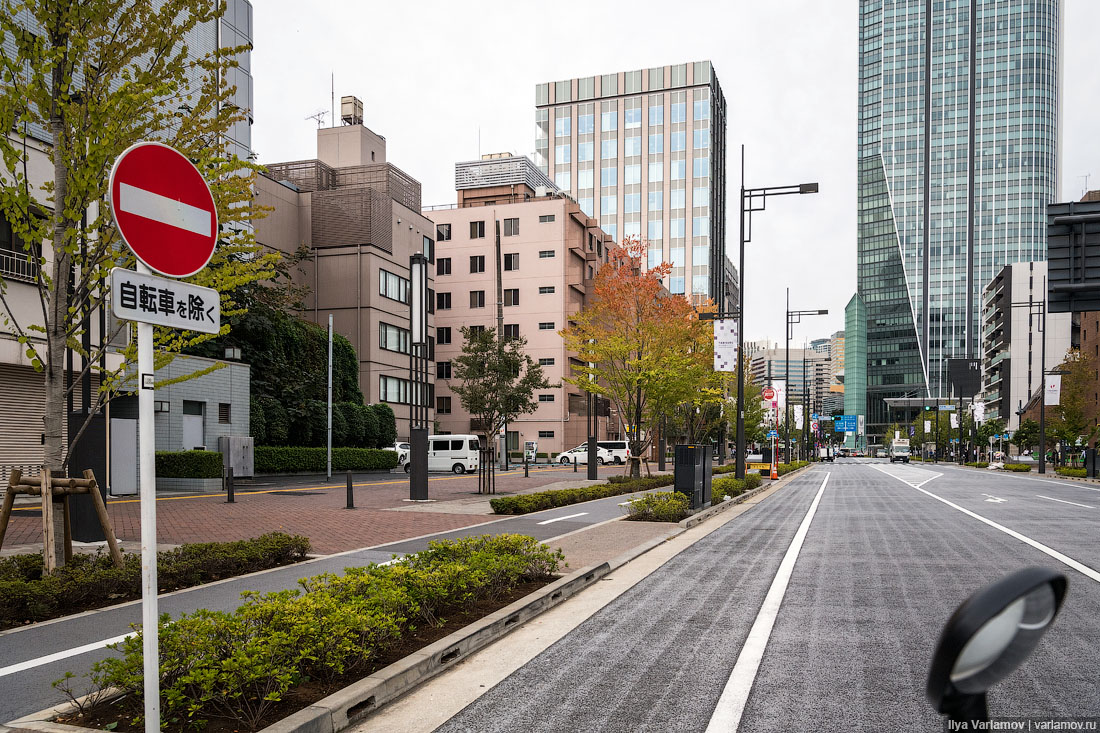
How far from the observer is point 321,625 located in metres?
5.18

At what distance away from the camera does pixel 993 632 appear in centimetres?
138

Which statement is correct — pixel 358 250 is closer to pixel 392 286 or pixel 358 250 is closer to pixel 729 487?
pixel 392 286

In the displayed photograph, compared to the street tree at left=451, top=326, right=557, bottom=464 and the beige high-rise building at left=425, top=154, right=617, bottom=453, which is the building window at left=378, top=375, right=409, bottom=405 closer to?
the beige high-rise building at left=425, top=154, right=617, bottom=453

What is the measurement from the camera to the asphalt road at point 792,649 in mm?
4602

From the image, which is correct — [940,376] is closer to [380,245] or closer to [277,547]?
[380,245]

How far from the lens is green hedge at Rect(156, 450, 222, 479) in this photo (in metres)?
25.5

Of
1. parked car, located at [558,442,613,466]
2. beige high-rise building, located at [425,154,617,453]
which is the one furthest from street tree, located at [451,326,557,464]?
beige high-rise building, located at [425,154,617,453]

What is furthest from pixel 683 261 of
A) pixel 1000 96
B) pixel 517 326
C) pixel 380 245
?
pixel 1000 96

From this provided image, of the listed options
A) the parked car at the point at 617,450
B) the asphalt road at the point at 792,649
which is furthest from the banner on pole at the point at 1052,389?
the asphalt road at the point at 792,649

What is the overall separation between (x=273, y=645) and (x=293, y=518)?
498 inches

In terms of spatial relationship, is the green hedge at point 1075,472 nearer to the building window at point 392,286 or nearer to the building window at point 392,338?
the building window at point 392,338

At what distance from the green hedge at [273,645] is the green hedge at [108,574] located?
2.29m

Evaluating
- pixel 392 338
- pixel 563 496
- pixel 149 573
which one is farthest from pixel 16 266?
pixel 392 338

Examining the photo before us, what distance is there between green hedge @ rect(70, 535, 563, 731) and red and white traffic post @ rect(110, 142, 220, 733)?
57 centimetres
